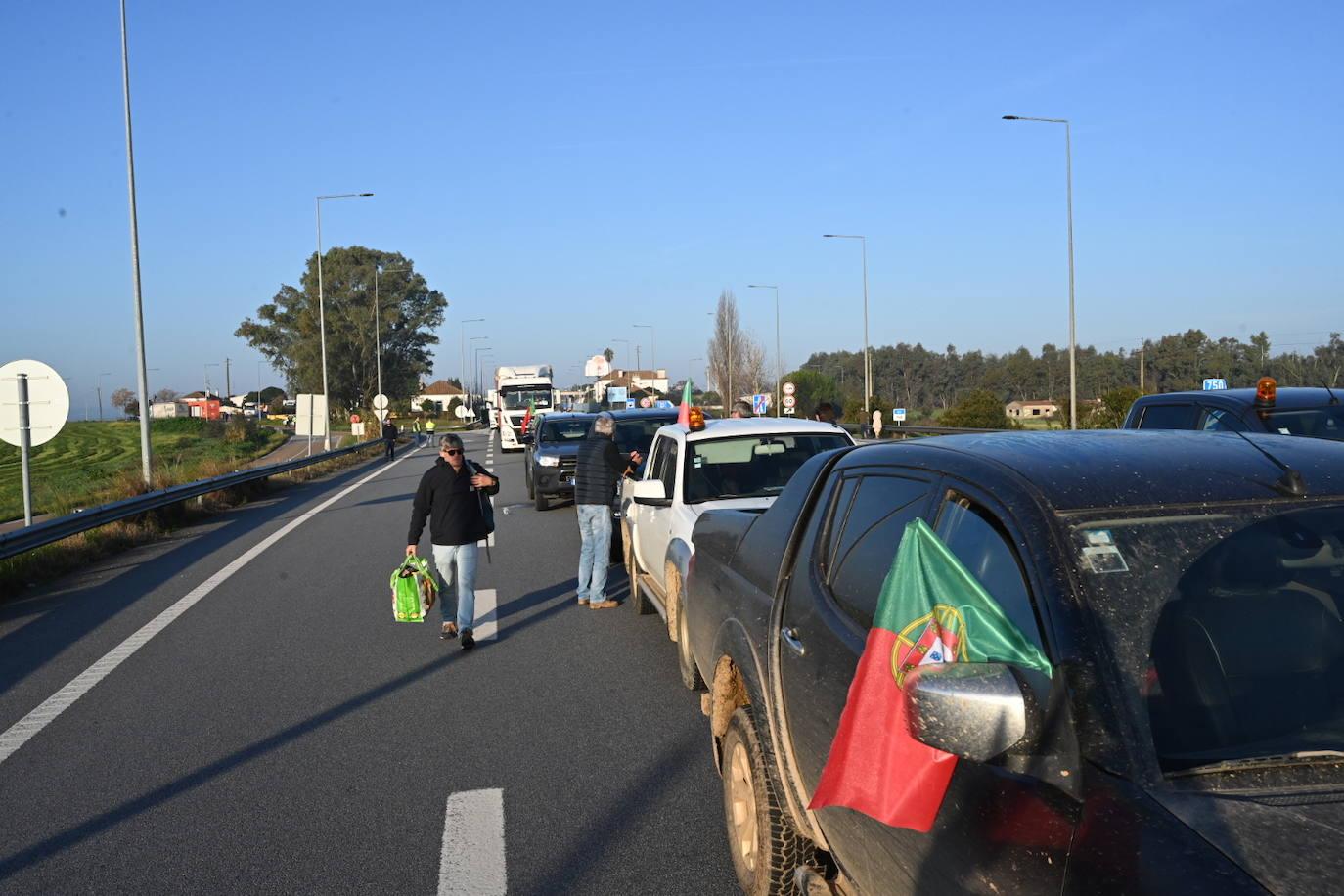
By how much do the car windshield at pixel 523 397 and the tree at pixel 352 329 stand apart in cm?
3551

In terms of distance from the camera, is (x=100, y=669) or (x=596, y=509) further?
(x=596, y=509)

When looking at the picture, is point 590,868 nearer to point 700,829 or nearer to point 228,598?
point 700,829

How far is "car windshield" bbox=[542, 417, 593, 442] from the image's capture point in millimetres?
21719

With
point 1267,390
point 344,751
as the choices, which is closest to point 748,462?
point 1267,390

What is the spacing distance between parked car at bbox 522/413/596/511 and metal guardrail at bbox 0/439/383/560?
19.1 ft

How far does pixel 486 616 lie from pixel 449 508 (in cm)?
161

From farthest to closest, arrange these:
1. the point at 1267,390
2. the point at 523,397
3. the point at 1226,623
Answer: the point at 523,397
the point at 1267,390
the point at 1226,623

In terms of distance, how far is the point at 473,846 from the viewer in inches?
190

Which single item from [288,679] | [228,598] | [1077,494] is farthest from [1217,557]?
[228,598]

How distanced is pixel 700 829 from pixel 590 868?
1.96ft

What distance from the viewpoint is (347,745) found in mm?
6289

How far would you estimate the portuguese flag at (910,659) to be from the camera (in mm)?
2492

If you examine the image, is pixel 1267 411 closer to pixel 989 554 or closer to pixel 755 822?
pixel 755 822

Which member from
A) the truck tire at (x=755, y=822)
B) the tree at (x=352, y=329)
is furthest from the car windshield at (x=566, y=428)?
the tree at (x=352, y=329)
